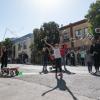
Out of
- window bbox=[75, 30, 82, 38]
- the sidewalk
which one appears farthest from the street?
window bbox=[75, 30, 82, 38]

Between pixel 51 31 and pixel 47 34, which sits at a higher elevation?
pixel 51 31

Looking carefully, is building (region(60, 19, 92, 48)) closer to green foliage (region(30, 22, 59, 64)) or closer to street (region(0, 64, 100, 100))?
green foliage (region(30, 22, 59, 64))

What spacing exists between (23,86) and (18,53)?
69.7 metres

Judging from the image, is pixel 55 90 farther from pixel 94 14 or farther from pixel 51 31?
pixel 51 31

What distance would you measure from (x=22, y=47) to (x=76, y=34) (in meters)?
27.4

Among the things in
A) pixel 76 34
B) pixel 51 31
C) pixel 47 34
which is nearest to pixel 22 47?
pixel 47 34

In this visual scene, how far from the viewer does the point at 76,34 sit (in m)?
53.8

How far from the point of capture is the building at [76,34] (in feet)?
162

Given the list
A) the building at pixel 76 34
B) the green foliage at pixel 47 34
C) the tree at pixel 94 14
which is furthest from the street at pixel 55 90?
the green foliage at pixel 47 34

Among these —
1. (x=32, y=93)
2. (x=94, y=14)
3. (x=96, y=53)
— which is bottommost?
(x=32, y=93)

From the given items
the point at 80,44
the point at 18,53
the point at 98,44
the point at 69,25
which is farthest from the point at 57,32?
the point at 98,44

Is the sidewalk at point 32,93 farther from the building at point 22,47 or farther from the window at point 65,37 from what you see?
the building at point 22,47

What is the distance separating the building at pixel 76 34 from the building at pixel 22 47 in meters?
14.8

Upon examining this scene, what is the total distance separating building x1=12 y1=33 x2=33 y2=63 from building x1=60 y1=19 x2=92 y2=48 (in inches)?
585
